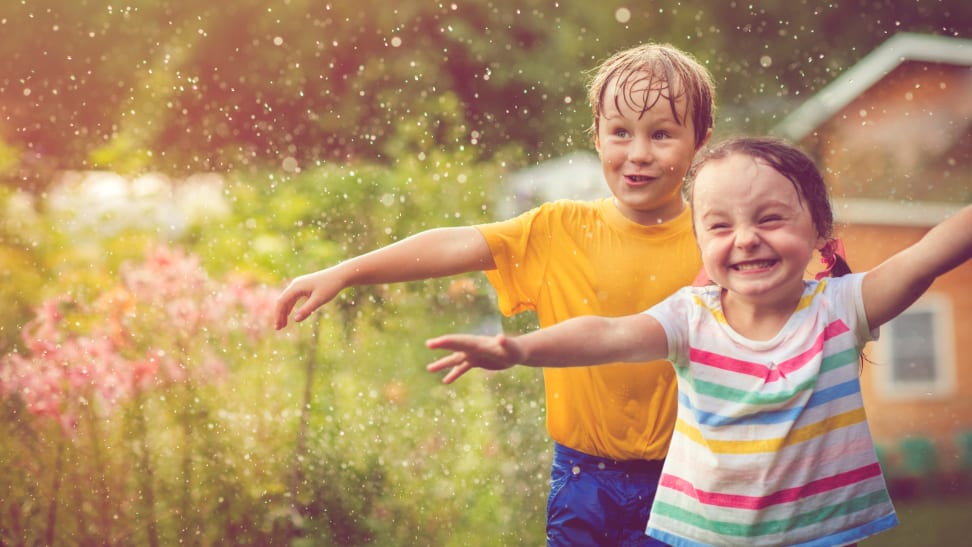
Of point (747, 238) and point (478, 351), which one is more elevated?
point (747, 238)

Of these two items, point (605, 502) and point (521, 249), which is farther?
point (521, 249)

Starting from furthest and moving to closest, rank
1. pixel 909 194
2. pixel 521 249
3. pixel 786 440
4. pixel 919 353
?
pixel 919 353
pixel 909 194
pixel 521 249
pixel 786 440

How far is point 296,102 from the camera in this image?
6055 mm

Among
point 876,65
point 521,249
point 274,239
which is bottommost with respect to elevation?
point 521,249

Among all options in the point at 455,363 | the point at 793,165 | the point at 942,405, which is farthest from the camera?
the point at 942,405

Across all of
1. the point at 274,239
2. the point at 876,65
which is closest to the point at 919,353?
the point at 876,65

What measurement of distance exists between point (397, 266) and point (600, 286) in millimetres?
440

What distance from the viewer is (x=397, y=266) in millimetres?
2076

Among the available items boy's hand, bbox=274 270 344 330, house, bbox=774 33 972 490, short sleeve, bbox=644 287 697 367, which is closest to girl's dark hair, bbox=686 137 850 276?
short sleeve, bbox=644 287 697 367

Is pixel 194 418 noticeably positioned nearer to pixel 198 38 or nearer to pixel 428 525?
pixel 428 525

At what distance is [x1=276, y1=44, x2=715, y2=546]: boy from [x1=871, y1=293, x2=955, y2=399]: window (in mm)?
7069

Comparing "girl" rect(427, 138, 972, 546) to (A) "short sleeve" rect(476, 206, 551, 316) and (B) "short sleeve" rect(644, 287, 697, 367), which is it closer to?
(B) "short sleeve" rect(644, 287, 697, 367)

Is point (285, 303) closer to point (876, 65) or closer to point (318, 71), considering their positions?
point (318, 71)

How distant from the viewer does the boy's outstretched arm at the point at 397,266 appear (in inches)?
79.3
